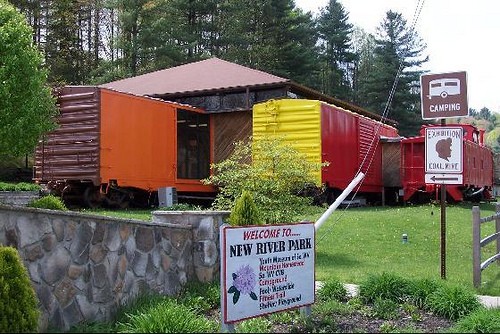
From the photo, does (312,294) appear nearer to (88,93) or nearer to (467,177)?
(88,93)

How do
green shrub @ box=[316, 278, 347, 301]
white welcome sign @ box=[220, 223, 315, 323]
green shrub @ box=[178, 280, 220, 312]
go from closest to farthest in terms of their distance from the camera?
1. white welcome sign @ box=[220, 223, 315, 323]
2. green shrub @ box=[178, 280, 220, 312]
3. green shrub @ box=[316, 278, 347, 301]

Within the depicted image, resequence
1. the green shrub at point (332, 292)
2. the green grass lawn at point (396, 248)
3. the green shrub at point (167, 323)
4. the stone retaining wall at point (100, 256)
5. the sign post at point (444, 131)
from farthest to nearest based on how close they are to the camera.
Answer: the green grass lawn at point (396, 248) → the sign post at point (444, 131) → the green shrub at point (332, 292) → the stone retaining wall at point (100, 256) → the green shrub at point (167, 323)

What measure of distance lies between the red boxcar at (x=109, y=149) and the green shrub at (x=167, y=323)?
400 inches

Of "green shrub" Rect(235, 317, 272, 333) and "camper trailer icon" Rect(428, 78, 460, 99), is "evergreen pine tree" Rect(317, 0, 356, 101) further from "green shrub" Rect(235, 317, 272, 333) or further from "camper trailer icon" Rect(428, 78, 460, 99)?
"green shrub" Rect(235, 317, 272, 333)

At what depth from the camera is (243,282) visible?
5.07 metres

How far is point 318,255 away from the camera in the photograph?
34.2 ft

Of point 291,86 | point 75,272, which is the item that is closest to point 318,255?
point 75,272

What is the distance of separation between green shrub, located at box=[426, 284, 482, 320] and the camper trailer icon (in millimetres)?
2999

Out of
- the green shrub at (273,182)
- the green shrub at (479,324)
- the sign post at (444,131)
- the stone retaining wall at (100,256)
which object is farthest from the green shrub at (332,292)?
the green shrub at (273,182)

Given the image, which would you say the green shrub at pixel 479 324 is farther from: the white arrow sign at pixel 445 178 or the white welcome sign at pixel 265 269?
the white arrow sign at pixel 445 178

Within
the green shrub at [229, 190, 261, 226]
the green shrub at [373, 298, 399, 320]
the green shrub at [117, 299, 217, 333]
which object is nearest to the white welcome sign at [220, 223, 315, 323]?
the green shrub at [117, 299, 217, 333]

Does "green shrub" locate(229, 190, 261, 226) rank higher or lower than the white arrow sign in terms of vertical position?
lower

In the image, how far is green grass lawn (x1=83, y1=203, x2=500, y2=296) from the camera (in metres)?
8.75

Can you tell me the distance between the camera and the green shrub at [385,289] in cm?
662
